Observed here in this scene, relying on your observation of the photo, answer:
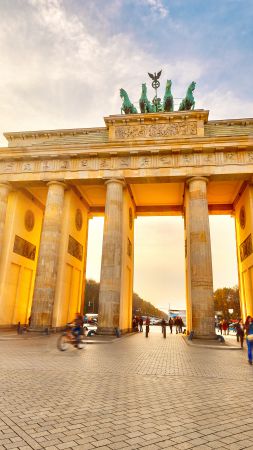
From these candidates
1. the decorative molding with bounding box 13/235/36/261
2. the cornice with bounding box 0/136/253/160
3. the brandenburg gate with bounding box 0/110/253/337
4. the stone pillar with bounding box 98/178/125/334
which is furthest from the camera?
the decorative molding with bounding box 13/235/36/261

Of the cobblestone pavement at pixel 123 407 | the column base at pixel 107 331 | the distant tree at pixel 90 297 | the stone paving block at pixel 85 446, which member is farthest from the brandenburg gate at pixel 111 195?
the distant tree at pixel 90 297

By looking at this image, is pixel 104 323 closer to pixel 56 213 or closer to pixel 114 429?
pixel 56 213

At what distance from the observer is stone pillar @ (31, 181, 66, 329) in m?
20.7

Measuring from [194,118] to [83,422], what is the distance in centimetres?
2432

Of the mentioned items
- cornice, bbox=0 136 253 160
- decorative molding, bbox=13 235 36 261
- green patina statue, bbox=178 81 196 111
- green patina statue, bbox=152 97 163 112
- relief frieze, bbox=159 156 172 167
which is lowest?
decorative molding, bbox=13 235 36 261

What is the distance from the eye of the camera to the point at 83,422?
4363mm

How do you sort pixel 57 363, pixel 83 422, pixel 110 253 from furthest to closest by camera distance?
pixel 110 253
pixel 57 363
pixel 83 422

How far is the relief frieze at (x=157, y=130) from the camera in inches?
961

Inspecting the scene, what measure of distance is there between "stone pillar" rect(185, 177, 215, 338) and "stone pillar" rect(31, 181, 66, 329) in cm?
1026

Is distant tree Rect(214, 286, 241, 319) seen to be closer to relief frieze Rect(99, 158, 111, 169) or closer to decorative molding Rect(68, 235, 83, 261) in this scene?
decorative molding Rect(68, 235, 83, 261)

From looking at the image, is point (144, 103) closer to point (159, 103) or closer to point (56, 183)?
point (159, 103)

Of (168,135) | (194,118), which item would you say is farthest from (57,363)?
(194,118)

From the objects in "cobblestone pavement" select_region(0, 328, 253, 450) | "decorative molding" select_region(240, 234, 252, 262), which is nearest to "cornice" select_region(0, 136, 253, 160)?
"decorative molding" select_region(240, 234, 252, 262)

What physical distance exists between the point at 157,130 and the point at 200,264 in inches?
478
